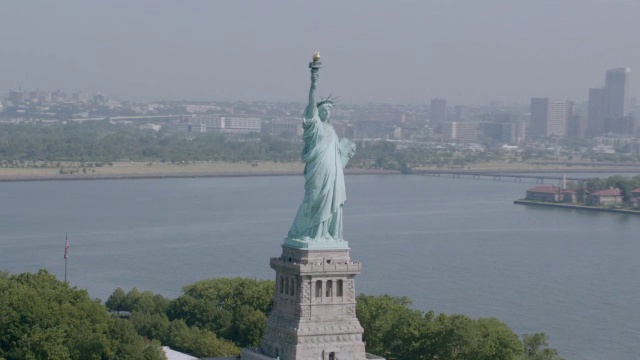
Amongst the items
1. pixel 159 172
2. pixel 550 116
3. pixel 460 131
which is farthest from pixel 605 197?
pixel 550 116

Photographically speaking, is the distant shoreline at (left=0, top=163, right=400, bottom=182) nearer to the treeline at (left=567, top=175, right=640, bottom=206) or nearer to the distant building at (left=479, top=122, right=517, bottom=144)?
the treeline at (left=567, top=175, right=640, bottom=206)

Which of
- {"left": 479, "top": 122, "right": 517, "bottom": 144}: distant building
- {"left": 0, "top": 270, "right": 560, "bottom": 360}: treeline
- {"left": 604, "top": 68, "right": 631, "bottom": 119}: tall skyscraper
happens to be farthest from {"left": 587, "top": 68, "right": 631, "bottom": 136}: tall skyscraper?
{"left": 0, "top": 270, "right": 560, "bottom": 360}: treeline

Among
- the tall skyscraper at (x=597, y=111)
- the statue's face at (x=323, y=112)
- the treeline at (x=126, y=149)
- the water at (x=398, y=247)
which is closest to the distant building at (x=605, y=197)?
the water at (x=398, y=247)

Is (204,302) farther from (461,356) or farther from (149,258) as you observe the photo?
(149,258)

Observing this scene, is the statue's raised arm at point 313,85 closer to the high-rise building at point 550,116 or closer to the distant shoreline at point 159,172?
the distant shoreline at point 159,172

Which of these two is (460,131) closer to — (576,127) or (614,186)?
(576,127)
